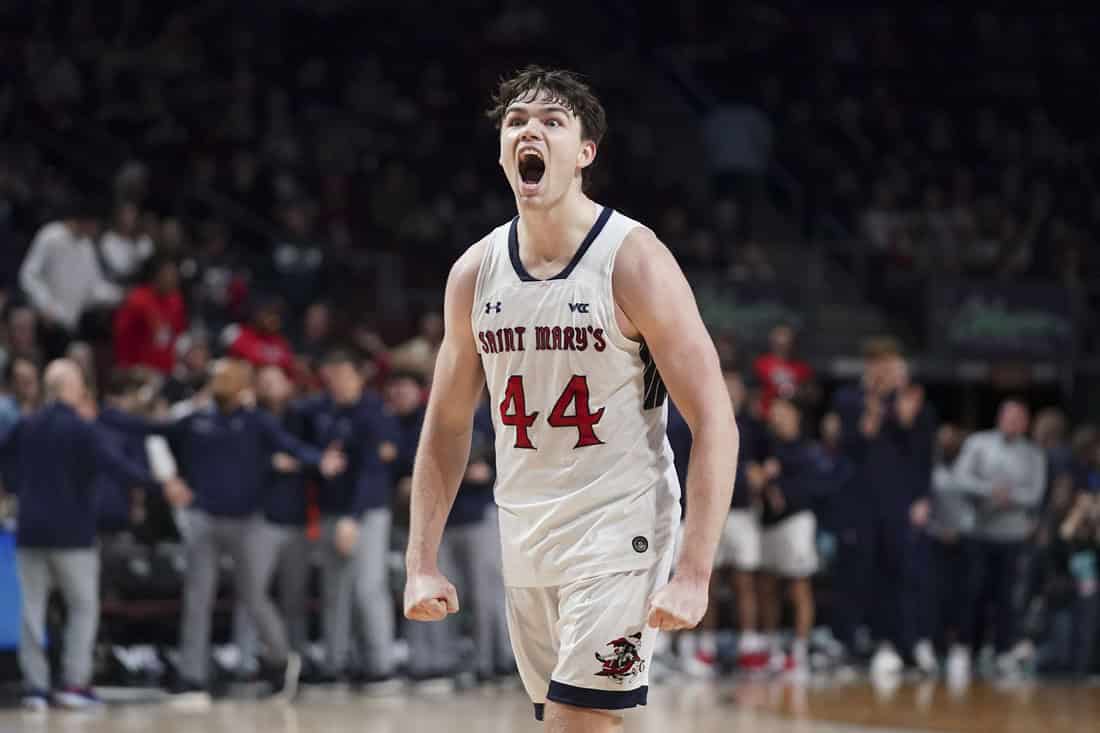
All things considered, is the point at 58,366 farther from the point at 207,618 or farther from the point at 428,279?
the point at 428,279

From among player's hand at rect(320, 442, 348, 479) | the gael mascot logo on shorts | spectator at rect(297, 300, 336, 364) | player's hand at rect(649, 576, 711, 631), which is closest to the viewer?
Answer: player's hand at rect(649, 576, 711, 631)

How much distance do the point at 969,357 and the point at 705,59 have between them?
292 inches

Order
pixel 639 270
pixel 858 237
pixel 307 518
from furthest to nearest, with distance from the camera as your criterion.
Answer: pixel 858 237 < pixel 307 518 < pixel 639 270

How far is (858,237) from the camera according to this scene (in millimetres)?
20516

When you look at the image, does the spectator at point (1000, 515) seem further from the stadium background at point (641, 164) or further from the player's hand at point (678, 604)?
the player's hand at point (678, 604)

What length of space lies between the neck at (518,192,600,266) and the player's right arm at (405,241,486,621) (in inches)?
7.0

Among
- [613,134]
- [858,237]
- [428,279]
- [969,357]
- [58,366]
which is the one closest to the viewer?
[58,366]

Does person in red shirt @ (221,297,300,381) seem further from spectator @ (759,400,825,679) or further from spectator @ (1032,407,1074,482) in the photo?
spectator @ (1032,407,1074,482)

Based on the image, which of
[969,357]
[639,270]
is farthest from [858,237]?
[639,270]

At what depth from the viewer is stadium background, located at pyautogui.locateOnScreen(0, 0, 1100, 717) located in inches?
582

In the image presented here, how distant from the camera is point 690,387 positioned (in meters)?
4.14

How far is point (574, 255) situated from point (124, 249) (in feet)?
32.9

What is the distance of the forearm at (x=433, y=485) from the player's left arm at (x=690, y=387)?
24.1 inches

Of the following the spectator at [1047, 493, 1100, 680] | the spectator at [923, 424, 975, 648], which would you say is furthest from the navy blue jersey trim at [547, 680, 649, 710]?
the spectator at [923, 424, 975, 648]
